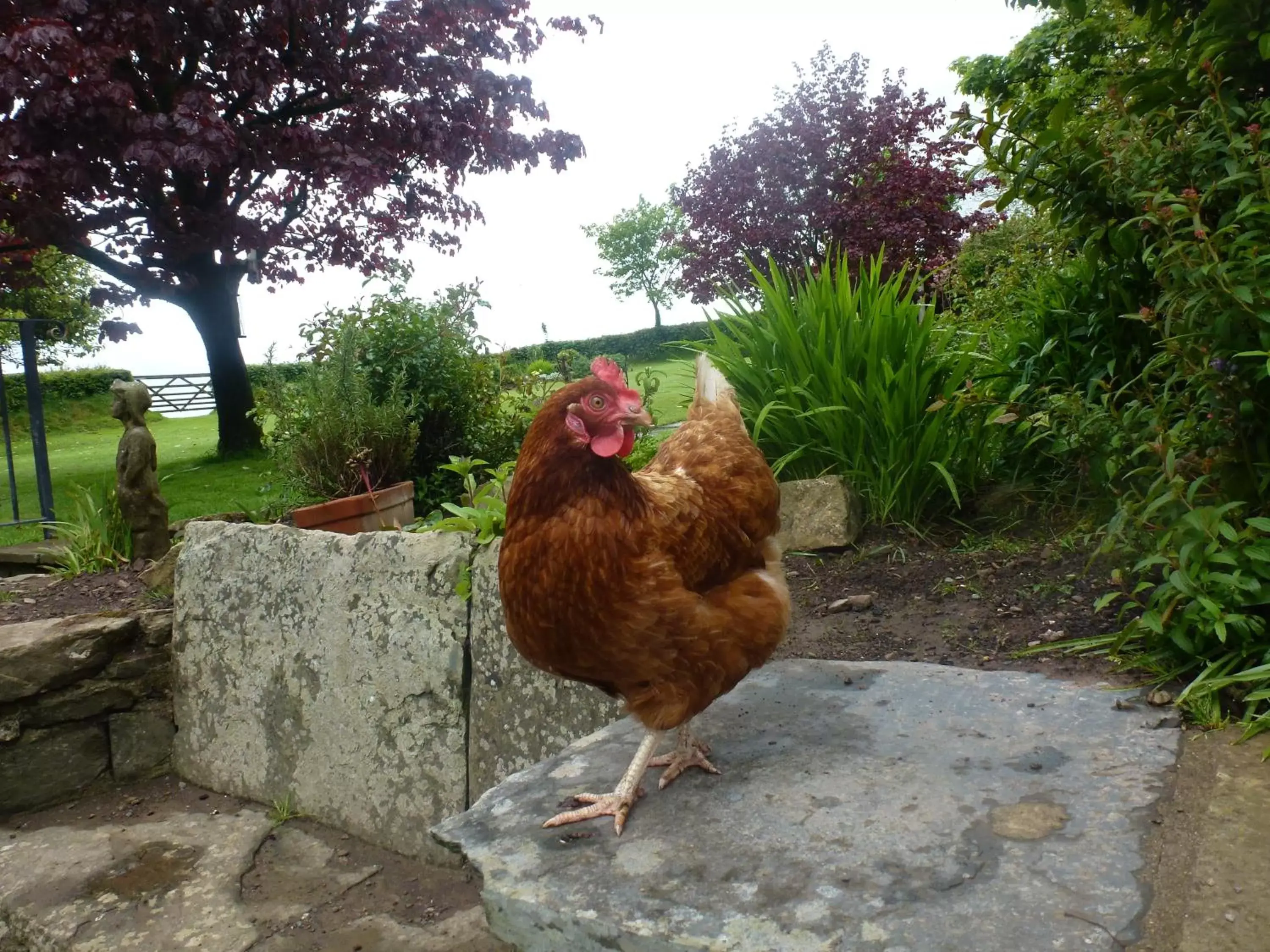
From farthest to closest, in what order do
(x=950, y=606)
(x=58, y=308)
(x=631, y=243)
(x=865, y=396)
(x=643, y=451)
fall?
(x=631, y=243), (x=58, y=308), (x=643, y=451), (x=865, y=396), (x=950, y=606)

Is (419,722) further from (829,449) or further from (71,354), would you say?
(71,354)

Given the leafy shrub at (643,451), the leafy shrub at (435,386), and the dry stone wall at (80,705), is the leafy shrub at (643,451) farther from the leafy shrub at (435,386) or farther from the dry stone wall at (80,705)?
the dry stone wall at (80,705)

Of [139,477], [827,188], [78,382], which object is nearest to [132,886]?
[139,477]

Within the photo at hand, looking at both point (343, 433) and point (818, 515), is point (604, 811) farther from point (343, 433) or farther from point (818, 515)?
point (343, 433)

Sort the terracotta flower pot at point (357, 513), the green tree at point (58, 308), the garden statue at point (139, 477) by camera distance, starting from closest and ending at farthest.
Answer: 1. the terracotta flower pot at point (357, 513)
2. the garden statue at point (139, 477)
3. the green tree at point (58, 308)

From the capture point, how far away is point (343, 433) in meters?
4.58

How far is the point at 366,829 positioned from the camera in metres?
3.53

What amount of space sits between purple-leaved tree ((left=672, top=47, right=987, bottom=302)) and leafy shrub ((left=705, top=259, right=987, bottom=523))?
615 cm

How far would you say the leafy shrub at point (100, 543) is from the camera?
5004 millimetres

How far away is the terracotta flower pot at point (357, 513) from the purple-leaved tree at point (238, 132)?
3.47 meters

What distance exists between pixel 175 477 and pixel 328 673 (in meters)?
5.06

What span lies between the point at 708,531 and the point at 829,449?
1796mm

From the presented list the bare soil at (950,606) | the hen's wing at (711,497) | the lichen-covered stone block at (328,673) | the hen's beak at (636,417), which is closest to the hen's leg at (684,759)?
the hen's wing at (711,497)

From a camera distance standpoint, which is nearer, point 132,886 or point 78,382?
point 132,886
